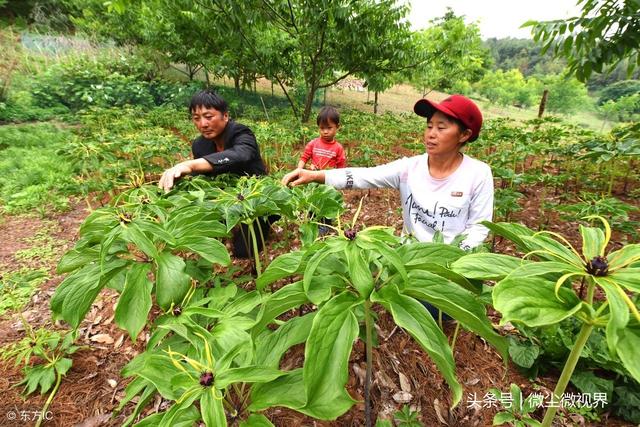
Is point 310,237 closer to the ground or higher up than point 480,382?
higher up

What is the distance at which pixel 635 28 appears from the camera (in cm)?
333

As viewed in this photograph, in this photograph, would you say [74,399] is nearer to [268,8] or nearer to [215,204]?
[215,204]

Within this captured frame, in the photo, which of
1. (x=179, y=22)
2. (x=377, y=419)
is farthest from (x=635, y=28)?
(x=179, y=22)

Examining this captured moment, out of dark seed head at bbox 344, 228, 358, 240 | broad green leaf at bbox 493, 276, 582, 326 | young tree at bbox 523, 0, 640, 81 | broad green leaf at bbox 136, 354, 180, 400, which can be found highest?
young tree at bbox 523, 0, 640, 81

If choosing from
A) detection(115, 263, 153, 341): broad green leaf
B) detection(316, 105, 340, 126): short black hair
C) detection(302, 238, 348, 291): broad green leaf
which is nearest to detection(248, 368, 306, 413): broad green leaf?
detection(302, 238, 348, 291): broad green leaf

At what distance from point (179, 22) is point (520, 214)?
11.9 m

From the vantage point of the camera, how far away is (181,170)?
88.6 inches

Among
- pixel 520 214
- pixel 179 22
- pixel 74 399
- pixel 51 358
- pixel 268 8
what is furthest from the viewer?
pixel 179 22

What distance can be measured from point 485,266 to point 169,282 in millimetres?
1276

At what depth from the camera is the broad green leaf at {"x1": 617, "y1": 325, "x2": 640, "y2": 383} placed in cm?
68

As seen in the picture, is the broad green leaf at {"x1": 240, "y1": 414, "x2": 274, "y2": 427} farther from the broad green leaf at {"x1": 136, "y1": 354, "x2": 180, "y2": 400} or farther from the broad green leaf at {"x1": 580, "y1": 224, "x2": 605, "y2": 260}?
the broad green leaf at {"x1": 580, "y1": 224, "x2": 605, "y2": 260}

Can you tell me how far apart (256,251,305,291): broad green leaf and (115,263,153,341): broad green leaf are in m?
0.59

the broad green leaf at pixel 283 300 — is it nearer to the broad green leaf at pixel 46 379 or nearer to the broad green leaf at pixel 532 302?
the broad green leaf at pixel 532 302

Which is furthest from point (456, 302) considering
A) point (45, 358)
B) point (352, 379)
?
point (45, 358)
